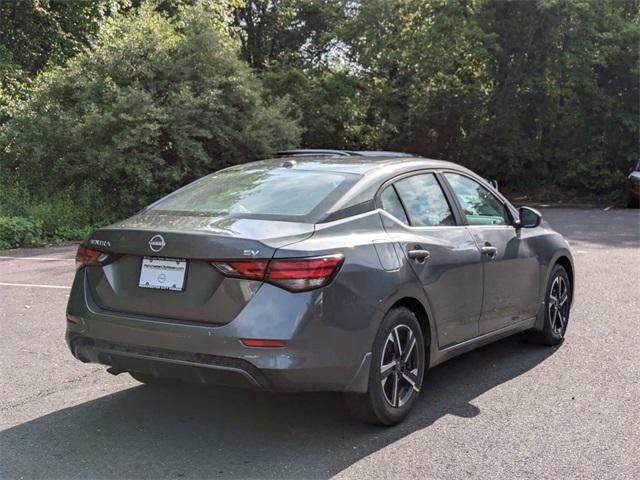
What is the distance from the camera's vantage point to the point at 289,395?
4723 mm

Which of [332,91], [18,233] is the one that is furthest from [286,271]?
[332,91]

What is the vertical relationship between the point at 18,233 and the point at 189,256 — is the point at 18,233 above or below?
below

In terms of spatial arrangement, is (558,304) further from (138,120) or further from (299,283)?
(138,120)

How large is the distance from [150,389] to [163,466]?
124 cm

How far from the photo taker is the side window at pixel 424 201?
4609 mm

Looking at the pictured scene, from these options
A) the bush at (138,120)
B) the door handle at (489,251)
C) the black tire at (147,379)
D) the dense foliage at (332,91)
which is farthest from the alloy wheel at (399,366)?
the dense foliage at (332,91)

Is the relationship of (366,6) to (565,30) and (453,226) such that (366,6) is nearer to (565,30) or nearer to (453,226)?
(565,30)

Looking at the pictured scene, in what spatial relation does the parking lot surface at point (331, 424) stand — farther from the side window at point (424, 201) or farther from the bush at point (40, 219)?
the bush at point (40, 219)

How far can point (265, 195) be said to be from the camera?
14.5 ft

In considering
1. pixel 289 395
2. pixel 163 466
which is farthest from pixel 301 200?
pixel 163 466

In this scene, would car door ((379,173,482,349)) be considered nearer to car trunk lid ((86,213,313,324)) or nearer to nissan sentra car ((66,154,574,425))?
nissan sentra car ((66,154,574,425))

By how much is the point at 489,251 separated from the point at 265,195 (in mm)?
1675

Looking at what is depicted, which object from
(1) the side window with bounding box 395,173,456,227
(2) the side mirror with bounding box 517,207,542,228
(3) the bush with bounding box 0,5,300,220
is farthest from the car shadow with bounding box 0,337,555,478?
(3) the bush with bounding box 0,5,300,220

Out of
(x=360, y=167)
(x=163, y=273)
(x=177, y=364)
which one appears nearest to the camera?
(x=177, y=364)
